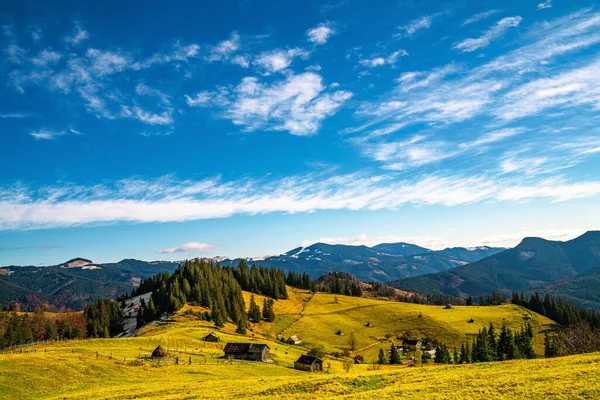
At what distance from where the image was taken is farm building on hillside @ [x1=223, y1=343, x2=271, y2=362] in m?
98.4

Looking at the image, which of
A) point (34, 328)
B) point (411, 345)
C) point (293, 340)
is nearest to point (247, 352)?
point (293, 340)

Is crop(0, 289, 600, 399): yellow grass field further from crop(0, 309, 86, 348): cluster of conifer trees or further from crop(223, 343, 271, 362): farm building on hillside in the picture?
crop(0, 309, 86, 348): cluster of conifer trees

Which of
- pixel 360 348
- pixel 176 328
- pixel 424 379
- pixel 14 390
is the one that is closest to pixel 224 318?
pixel 176 328

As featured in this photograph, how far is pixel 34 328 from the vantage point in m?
131

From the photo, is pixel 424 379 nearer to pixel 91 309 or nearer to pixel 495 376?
pixel 495 376

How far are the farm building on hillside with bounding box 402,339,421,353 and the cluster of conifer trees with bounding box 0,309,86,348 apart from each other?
119 meters

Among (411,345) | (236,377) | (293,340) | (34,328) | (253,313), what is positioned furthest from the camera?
(253,313)

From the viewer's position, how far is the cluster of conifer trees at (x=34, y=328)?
117250mm

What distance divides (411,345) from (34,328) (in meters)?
135

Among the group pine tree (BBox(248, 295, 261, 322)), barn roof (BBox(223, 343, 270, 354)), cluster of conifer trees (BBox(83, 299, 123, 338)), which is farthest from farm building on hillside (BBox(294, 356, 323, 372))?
cluster of conifer trees (BBox(83, 299, 123, 338))

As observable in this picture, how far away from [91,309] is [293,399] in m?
153

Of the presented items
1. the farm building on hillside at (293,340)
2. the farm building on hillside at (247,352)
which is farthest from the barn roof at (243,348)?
the farm building on hillside at (293,340)

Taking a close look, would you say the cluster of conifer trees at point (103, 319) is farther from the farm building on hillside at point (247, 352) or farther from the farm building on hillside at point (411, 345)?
the farm building on hillside at point (411, 345)

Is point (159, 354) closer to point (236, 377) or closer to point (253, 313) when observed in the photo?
point (236, 377)
